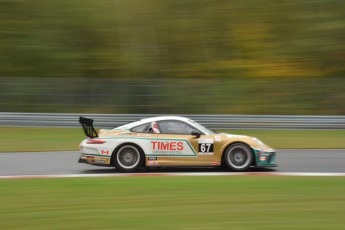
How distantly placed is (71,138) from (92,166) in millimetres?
6848

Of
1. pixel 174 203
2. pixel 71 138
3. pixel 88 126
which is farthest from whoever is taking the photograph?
pixel 71 138

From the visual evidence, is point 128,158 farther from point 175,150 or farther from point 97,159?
point 175,150

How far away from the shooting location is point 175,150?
492 inches

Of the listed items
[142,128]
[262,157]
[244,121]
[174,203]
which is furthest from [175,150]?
[244,121]

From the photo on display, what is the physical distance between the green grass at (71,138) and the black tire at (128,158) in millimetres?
5185

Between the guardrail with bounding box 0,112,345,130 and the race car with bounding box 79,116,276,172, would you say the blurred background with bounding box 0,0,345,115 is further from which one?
the race car with bounding box 79,116,276,172

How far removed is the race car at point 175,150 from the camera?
12484 mm

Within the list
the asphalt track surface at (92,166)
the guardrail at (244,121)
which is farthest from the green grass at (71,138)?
the asphalt track surface at (92,166)

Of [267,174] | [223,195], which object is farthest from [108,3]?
→ [223,195]

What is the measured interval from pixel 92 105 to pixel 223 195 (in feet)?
54.7

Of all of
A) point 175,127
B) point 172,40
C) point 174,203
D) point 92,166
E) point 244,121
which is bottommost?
point 174,203

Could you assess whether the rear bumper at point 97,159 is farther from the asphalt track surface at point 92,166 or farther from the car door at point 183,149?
the car door at point 183,149

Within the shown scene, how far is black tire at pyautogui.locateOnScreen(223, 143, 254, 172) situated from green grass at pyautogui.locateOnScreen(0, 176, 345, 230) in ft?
3.98

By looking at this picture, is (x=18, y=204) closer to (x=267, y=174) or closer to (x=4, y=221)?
(x=4, y=221)
